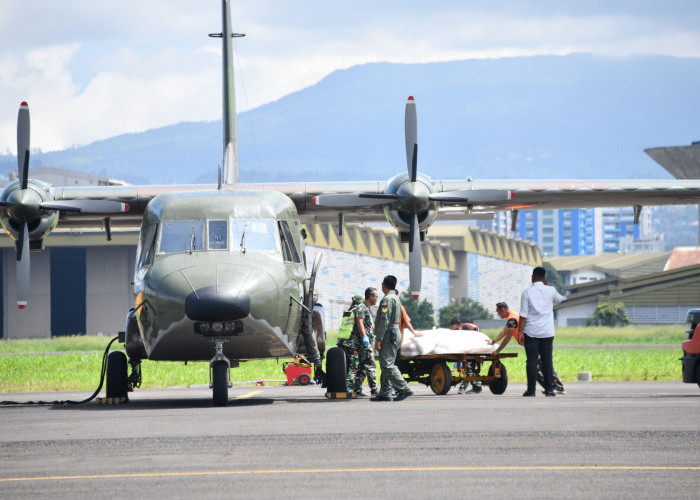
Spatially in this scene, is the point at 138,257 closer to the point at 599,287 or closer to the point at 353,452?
the point at 353,452

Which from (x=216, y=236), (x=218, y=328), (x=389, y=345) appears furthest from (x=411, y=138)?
(x=218, y=328)

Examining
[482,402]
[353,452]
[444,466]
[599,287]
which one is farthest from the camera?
[599,287]

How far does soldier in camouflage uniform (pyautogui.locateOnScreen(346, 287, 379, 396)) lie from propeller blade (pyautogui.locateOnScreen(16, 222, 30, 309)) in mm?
6327

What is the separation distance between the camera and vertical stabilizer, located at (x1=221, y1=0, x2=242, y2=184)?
26.0 metres

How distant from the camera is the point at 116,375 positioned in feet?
63.2

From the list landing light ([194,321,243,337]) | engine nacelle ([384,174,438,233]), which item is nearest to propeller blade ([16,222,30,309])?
landing light ([194,321,243,337])

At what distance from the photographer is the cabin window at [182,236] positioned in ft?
59.5

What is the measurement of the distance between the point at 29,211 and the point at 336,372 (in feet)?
22.5

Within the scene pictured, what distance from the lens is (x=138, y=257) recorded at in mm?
19547

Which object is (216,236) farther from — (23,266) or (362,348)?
(23,266)

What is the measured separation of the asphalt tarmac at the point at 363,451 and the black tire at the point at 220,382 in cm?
73

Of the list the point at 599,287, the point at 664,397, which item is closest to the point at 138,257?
the point at 664,397

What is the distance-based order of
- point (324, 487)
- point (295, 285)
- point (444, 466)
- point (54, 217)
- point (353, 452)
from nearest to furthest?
point (324, 487), point (444, 466), point (353, 452), point (295, 285), point (54, 217)

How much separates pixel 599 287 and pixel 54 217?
83172 mm
